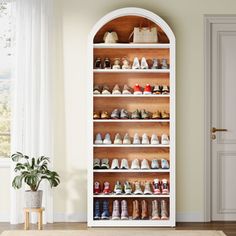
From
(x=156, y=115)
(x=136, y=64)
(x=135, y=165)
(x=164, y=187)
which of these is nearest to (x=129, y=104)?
(x=156, y=115)

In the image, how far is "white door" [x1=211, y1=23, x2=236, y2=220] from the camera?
20.6 feet

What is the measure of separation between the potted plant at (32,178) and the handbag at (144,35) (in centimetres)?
158

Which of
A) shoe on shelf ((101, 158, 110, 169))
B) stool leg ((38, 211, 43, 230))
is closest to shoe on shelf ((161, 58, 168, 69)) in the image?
shoe on shelf ((101, 158, 110, 169))

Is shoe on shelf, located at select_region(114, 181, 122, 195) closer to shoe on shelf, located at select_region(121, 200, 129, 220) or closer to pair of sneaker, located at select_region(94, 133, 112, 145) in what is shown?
shoe on shelf, located at select_region(121, 200, 129, 220)

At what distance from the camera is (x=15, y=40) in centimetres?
615

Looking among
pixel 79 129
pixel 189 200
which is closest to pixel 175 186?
pixel 189 200

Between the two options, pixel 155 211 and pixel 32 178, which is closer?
pixel 32 178

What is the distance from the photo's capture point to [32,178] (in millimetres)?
5707

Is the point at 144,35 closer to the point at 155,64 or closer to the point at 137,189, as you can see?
the point at 155,64

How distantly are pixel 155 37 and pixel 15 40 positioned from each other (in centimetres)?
151

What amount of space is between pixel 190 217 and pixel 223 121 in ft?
3.66

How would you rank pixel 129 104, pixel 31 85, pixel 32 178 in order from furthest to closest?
pixel 129 104, pixel 31 85, pixel 32 178

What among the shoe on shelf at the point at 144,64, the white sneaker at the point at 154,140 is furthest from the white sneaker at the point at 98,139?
the shoe on shelf at the point at 144,64

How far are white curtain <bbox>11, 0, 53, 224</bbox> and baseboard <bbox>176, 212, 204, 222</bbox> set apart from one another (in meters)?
1.44
